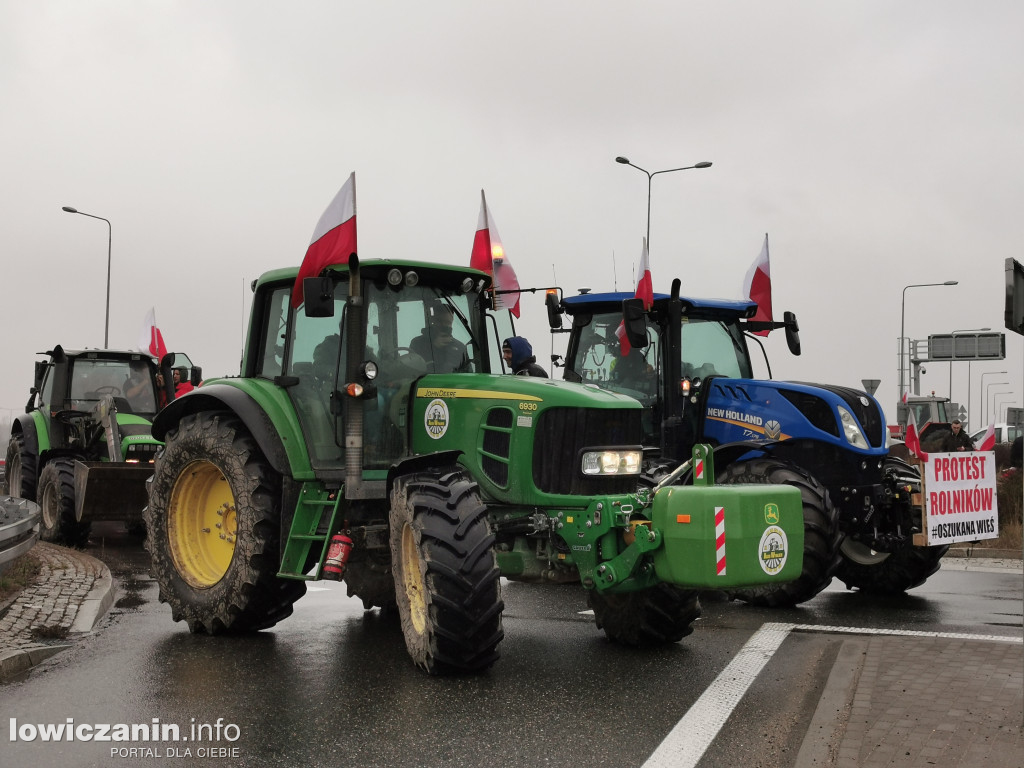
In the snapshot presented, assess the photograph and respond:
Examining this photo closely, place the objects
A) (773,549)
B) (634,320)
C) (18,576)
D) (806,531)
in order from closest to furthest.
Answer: (773,549), (806,531), (634,320), (18,576)

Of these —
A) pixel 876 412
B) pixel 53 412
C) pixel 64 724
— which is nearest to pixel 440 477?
pixel 64 724

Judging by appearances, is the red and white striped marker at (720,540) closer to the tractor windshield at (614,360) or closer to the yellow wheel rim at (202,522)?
the yellow wheel rim at (202,522)

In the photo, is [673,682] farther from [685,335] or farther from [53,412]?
[53,412]

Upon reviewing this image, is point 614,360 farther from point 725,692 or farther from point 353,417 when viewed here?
point 725,692

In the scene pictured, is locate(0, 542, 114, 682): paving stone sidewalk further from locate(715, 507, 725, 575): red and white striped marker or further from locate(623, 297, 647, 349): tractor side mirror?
locate(623, 297, 647, 349): tractor side mirror

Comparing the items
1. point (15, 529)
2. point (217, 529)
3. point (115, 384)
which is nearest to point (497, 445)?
point (217, 529)

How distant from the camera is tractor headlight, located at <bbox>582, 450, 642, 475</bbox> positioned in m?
7.79

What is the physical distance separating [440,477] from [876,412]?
5.50 m

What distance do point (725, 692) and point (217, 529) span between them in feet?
13.7

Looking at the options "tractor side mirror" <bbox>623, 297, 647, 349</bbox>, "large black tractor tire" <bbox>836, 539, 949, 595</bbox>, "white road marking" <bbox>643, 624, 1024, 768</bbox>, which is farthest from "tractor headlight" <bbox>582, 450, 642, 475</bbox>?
"large black tractor tire" <bbox>836, 539, 949, 595</bbox>

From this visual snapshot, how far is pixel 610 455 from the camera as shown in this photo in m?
7.90

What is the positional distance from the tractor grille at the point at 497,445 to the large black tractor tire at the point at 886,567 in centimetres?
506

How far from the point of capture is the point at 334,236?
8.12m

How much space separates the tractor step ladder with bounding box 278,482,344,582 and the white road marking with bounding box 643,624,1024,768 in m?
2.76
